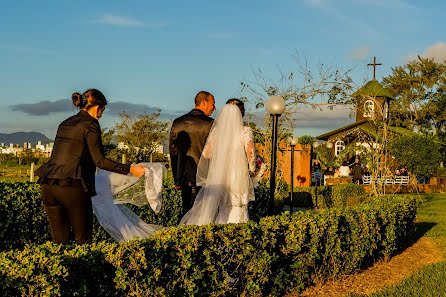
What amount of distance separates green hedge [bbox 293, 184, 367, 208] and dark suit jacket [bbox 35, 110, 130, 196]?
1485 centimetres

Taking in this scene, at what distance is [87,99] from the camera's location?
15.6ft

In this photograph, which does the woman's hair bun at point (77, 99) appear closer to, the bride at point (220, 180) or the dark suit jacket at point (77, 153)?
the dark suit jacket at point (77, 153)

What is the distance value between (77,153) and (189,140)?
6.54ft

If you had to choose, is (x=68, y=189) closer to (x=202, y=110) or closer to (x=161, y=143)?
(x=202, y=110)

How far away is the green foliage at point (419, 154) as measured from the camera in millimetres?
22797

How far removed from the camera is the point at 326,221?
6.23 meters

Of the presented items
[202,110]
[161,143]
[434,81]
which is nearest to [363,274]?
[202,110]

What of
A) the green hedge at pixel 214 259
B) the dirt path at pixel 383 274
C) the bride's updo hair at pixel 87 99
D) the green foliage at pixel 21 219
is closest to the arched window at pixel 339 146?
the dirt path at pixel 383 274

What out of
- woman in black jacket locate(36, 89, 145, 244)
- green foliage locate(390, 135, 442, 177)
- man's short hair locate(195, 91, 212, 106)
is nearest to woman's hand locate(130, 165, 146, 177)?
woman in black jacket locate(36, 89, 145, 244)

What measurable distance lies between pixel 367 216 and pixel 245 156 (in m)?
2.40

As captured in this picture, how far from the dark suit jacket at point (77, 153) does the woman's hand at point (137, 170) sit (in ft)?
1.14

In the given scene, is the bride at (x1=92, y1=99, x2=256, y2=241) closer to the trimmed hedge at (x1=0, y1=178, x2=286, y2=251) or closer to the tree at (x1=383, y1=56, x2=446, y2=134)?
the trimmed hedge at (x1=0, y1=178, x2=286, y2=251)

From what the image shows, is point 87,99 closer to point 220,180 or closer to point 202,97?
point 202,97

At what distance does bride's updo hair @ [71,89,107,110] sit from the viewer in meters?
4.72
